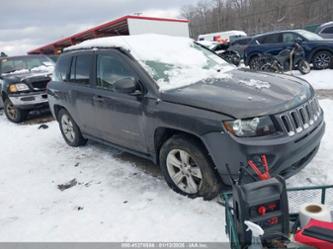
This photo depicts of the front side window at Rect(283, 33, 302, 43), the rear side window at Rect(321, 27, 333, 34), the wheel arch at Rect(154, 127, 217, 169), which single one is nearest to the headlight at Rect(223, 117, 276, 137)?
the wheel arch at Rect(154, 127, 217, 169)

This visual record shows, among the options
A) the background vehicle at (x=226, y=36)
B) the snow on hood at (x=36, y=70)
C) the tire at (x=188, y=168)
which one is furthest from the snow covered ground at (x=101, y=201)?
the background vehicle at (x=226, y=36)

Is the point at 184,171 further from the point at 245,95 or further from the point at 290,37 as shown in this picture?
the point at 290,37

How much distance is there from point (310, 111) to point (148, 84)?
5.77 feet

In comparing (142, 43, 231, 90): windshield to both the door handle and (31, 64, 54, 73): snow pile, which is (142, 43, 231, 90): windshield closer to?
the door handle

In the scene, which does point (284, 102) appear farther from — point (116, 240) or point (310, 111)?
point (116, 240)

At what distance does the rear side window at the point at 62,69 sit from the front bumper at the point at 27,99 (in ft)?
9.52

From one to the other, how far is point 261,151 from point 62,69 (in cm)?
383

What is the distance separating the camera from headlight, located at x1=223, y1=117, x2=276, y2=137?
2678 mm

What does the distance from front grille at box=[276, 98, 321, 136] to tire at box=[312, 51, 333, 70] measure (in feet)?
29.0

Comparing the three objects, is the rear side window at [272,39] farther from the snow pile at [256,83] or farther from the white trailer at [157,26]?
the snow pile at [256,83]

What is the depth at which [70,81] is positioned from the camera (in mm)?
4863

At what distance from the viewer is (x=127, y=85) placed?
3.37 m

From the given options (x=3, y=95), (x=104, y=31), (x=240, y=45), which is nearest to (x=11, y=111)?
(x=3, y=95)

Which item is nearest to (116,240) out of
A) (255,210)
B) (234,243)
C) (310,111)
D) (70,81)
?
(234,243)
